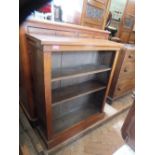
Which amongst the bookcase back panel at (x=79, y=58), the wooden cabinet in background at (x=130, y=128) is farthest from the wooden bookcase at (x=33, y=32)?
the wooden cabinet in background at (x=130, y=128)

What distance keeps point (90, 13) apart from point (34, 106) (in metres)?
1.88

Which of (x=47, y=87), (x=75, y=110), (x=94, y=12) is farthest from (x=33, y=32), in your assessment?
(x=94, y=12)

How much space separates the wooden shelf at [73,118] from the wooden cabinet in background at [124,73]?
0.51 metres

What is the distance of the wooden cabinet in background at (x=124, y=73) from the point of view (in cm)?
183

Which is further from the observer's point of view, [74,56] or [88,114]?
[88,114]

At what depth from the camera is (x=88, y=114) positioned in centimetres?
172

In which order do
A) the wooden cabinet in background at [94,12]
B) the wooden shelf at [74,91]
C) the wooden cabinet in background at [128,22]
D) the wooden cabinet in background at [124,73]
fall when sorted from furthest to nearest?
1. the wooden cabinet in background at [128,22]
2. the wooden cabinet in background at [94,12]
3. the wooden cabinet in background at [124,73]
4. the wooden shelf at [74,91]

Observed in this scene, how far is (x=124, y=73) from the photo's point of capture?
2.01 metres

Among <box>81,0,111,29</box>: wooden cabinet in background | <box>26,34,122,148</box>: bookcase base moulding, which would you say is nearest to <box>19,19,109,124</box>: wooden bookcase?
<box>26,34,122,148</box>: bookcase base moulding

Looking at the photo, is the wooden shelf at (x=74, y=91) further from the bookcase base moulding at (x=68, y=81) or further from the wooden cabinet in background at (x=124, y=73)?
the wooden cabinet in background at (x=124, y=73)

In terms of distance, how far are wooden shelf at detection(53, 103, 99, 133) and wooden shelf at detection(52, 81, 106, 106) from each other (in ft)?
1.34

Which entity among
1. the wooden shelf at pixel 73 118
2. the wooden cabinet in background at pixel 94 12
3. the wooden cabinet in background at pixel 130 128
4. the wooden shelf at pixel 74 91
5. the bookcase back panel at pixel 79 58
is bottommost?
the wooden shelf at pixel 73 118
